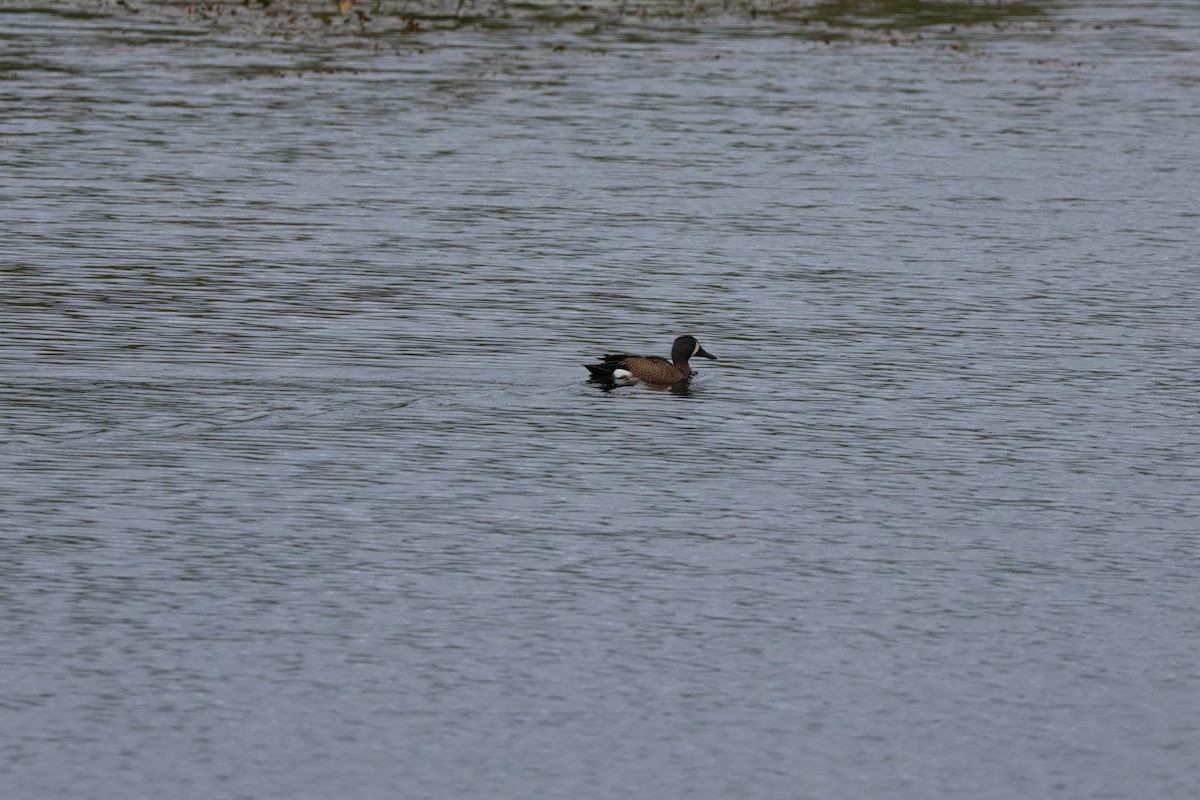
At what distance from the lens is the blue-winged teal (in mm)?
22500

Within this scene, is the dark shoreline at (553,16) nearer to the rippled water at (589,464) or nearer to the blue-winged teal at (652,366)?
the rippled water at (589,464)

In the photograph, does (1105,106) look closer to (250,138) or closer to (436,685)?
(250,138)

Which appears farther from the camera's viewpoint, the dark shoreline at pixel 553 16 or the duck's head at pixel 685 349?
the dark shoreline at pixel 553 16

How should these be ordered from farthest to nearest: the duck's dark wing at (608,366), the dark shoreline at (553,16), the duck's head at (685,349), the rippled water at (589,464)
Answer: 1. the dark shoreline at (553,16)
2. the duck's head at (685,349)
3. the duck's dark wing at (608,366)
4. the rippled water at (589,464)

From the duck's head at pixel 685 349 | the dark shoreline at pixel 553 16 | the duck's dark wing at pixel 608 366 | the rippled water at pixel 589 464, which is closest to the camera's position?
the rippled water at pixel 589 464

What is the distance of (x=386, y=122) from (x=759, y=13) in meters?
20.8

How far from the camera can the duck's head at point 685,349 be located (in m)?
23.2

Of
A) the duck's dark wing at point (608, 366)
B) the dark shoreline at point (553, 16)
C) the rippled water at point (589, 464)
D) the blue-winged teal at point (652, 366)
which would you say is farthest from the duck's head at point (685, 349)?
the dark shoreline at point (553, 16)

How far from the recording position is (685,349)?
76.3 ft

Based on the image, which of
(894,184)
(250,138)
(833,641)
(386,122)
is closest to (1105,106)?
(894,184)

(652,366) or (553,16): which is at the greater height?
(553,16)

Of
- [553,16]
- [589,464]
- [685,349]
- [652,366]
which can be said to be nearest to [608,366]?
[652,366]

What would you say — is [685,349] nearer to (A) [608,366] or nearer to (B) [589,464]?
(A) [608,366]

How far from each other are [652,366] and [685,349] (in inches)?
26.7
